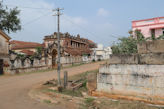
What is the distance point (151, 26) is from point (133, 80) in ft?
41.8

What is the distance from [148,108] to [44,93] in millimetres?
5591

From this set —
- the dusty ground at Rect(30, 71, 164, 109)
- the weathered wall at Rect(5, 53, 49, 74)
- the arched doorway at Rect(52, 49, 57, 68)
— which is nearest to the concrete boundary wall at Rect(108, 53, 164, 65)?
the dusty ground at Rect(30, 71, 164, 109)

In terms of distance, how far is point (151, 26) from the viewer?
17.1 metres

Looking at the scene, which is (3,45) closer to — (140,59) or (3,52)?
(3,52)

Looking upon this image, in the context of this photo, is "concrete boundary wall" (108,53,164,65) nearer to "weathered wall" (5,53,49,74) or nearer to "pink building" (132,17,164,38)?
"pink building" (132,17,164,38)

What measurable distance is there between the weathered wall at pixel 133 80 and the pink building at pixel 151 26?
38.7ft

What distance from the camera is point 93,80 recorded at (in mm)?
8242

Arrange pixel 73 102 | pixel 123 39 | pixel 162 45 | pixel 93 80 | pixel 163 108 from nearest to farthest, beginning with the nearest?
pixel 163 108 → pixel 162 45 → pixel 73 102 → pixel 93 80 → pixel 123 39

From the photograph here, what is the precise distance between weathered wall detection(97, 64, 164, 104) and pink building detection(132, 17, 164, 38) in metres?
11.8

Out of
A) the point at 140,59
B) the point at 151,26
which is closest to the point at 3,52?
the point at 140,59

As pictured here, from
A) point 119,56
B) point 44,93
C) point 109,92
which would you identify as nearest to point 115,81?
point 109,92

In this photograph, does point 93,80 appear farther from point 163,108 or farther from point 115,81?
point 163,108

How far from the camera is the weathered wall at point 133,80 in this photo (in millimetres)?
6031

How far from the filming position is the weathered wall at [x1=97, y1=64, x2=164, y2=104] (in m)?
6.03
